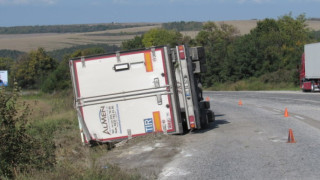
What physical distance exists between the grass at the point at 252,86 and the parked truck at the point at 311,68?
32.4ft

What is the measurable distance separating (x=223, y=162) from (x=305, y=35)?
77640 millimetres

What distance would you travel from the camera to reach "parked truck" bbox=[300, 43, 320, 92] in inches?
1358

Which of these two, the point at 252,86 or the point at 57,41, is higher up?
the point at 57,41

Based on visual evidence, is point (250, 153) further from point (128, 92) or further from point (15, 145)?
point (15, 145)

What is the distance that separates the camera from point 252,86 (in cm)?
5459

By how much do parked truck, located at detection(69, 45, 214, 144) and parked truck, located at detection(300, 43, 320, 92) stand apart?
23.3 meters

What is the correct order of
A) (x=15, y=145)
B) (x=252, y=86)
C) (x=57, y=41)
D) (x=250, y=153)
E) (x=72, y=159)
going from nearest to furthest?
(x=15, y=145), (x=250, y=153), (x=72, y=159), (x=252, y=86), (x=57, y=41)

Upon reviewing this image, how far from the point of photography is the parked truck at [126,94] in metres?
13.5

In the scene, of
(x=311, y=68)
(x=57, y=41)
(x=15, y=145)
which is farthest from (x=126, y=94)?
(x=57, y=41)

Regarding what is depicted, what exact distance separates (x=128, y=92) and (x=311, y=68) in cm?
2472

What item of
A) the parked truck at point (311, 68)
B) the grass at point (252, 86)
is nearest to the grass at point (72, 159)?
the parked truck at point (311, 68)

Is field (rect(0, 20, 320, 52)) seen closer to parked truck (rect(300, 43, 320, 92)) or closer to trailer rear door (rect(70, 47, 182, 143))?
parked truck (rect(300, 43, 320, 92))

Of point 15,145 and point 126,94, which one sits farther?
point 126,94

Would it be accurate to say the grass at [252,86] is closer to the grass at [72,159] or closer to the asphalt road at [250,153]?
the grass at [72,159]
